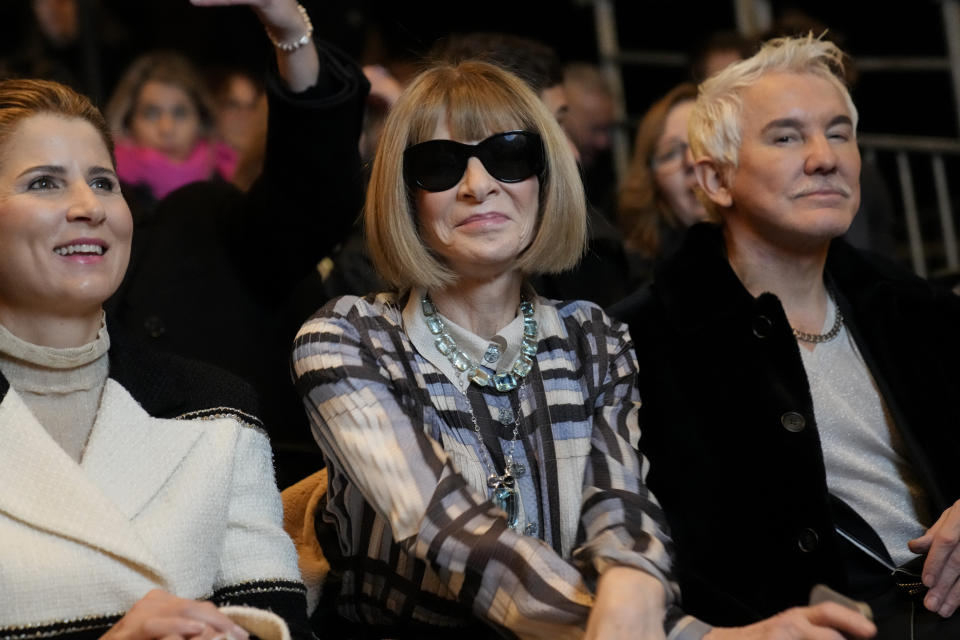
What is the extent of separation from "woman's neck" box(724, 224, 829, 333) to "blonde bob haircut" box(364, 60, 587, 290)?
1.70 ft

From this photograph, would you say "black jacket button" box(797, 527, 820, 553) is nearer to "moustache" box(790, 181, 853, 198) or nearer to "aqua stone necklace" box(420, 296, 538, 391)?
"aqua stone necklace" box(420, 296, 538, 391)

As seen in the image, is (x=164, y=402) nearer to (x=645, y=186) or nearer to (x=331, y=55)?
(x=331, y=55)

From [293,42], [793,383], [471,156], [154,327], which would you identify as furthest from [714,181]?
[154,327]

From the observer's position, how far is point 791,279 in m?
2.85

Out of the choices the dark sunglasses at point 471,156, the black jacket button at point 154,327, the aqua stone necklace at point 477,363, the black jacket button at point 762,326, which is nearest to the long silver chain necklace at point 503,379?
the aqua stone necklace at point 477,363

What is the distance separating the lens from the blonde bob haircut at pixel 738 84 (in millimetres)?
2879

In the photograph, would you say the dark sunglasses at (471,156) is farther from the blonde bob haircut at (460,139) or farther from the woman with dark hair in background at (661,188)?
the woman with dark hair in background at (661,188)

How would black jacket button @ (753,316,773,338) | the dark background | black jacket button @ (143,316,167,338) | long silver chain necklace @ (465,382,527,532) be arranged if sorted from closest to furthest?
long silver chain necklace @ (465,382,527,532)
black jacket button @ (753,316,773,338)
black jacket button @ (143,316,167,338)
the dark background

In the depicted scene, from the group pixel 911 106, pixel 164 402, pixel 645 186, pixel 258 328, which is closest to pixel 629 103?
pixel 911 106

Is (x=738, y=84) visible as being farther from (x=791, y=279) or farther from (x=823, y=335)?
(x=823, y=335)

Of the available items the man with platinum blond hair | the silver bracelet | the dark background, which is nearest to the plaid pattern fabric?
the man with platinum blond hair

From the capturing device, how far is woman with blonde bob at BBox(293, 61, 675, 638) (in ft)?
7.16

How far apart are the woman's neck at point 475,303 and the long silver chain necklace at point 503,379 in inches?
1.2

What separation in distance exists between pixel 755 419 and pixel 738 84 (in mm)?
813
